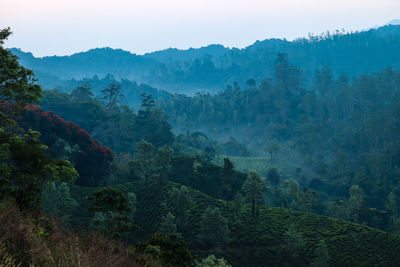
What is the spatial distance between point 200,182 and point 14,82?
58.2 m

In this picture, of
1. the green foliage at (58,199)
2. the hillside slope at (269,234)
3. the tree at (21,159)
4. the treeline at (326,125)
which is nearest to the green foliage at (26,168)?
the tree at (21,159)

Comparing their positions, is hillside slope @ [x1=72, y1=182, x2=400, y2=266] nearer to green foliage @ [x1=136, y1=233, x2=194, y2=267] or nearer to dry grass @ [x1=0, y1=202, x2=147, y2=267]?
green foliage @ [x1=136, y1=233, x2=194, y2=267]

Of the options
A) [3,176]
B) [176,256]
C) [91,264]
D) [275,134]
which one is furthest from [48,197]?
[275,134]

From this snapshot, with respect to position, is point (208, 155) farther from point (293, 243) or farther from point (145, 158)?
point (293, 243)

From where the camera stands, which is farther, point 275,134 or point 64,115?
point 275,134

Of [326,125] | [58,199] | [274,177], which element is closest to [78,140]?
[58,199]

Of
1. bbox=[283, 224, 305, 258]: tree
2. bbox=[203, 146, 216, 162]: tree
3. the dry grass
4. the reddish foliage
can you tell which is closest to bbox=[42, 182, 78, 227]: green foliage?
the reddish foliage

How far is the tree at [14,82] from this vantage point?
1945 cm

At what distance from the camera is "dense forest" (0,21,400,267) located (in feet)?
53.4

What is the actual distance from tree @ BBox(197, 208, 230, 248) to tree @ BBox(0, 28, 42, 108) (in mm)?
30145

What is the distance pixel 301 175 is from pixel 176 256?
3832 inches

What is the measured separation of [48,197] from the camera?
43.9m

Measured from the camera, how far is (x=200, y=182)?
246 feet

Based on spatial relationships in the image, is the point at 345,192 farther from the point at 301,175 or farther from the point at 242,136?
the point at 242,136
